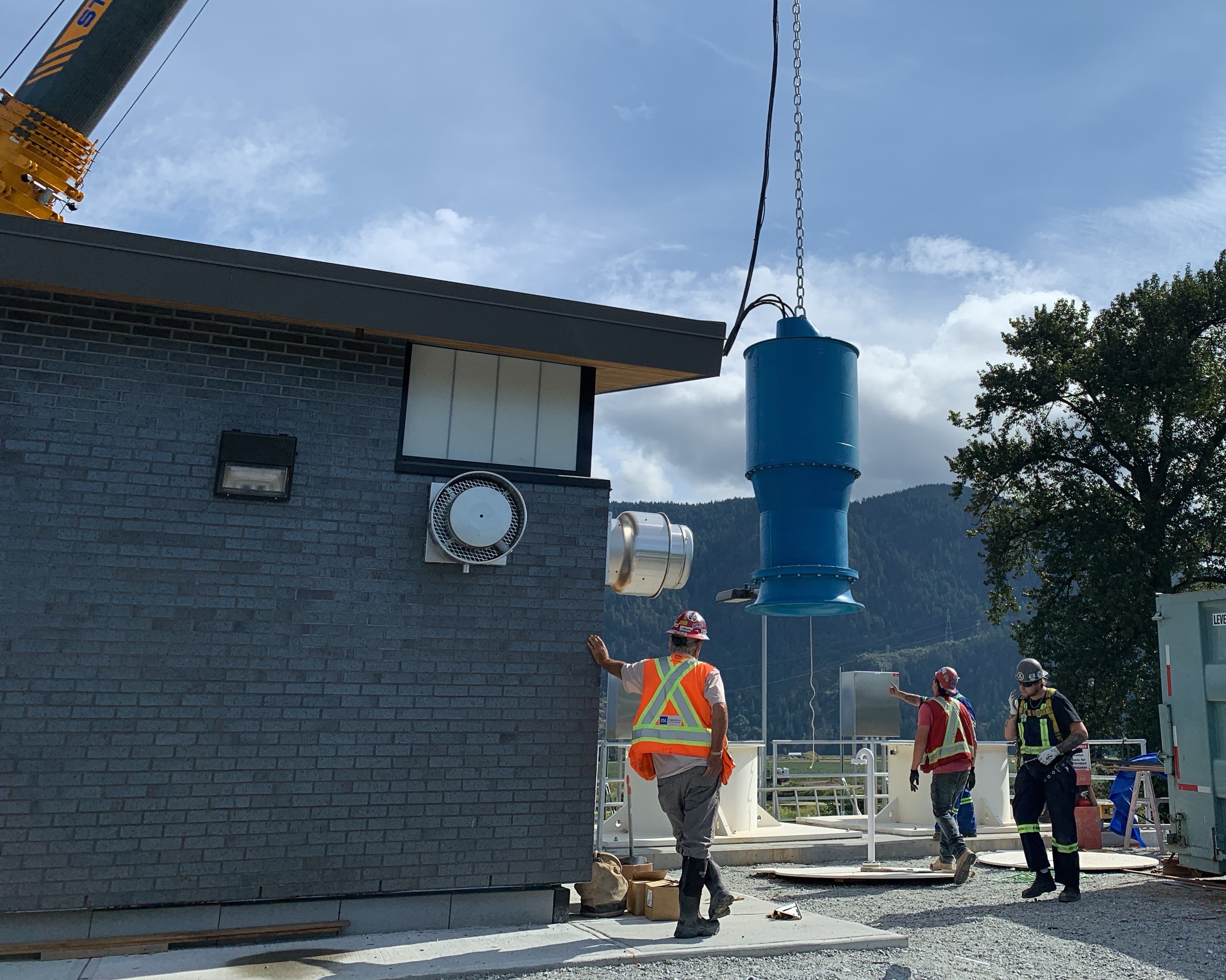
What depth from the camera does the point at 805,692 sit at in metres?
147

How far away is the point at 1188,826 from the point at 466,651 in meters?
6.44

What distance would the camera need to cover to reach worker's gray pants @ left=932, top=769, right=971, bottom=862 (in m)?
8.34

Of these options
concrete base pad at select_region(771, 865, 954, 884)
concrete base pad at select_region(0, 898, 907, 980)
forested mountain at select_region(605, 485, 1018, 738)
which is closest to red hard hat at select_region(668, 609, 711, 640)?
concrete base pad at select_region(0, 898, 907, 980)

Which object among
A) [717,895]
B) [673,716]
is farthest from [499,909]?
[673,716]

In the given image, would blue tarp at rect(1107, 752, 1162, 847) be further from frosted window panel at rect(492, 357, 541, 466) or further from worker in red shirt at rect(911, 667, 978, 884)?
frosted window panel at rect(492, 357, 541, 466)

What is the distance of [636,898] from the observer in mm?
6234

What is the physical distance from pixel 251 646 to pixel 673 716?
2.53 m

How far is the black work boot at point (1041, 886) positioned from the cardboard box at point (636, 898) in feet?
11.0

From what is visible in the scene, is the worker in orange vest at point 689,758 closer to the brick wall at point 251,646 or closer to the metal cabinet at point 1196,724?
the brick wall at point 251,646

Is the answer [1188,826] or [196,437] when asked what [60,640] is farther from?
[1188,826]

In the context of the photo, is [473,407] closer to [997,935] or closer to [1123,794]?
[997,935]

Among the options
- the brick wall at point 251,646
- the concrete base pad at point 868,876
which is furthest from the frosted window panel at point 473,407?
the concrete base pad at point 868,876

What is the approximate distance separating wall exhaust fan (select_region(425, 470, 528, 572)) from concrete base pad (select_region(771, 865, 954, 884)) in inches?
164

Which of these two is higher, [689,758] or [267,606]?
[267,606]
